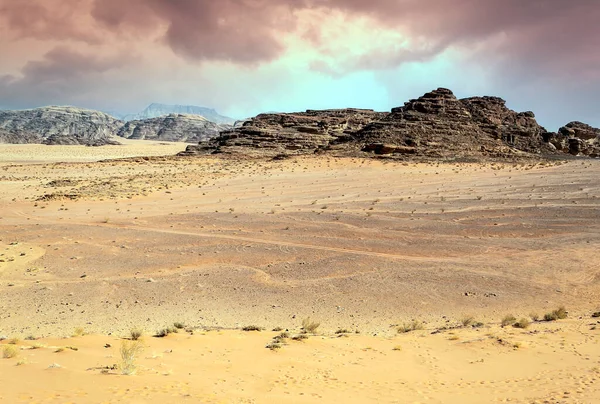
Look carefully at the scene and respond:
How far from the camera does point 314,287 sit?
44.8ft

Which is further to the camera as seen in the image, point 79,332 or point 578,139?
point 578,139

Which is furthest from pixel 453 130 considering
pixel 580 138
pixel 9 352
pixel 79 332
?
pixel 9 352

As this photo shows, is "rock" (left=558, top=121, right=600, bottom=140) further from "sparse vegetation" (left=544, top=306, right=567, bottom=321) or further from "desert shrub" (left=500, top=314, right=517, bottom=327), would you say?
"desert shrub" (left=500, top=314, right=517, bottom=327)

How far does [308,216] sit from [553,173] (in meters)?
26.1

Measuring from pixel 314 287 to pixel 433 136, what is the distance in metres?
46.6

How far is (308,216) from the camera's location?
23.3m

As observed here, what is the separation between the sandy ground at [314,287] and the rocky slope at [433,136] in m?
24.1

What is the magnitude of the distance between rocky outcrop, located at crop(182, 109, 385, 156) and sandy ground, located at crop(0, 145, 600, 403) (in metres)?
38.4

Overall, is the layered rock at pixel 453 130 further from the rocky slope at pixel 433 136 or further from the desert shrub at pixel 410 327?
the desert shrub at pixel 410 327

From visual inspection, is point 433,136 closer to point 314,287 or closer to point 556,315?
point 314,287

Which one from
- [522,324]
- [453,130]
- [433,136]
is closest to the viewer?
[522,324]

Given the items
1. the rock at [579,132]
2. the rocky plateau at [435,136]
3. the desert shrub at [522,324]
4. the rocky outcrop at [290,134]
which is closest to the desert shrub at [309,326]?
the desert shrub at [522,324]

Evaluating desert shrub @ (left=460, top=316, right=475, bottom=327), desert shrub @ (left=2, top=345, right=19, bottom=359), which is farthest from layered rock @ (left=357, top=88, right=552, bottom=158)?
desert shrub @ (left=2, top=345, right=19, bottom=359)

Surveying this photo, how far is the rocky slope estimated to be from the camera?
179ft
